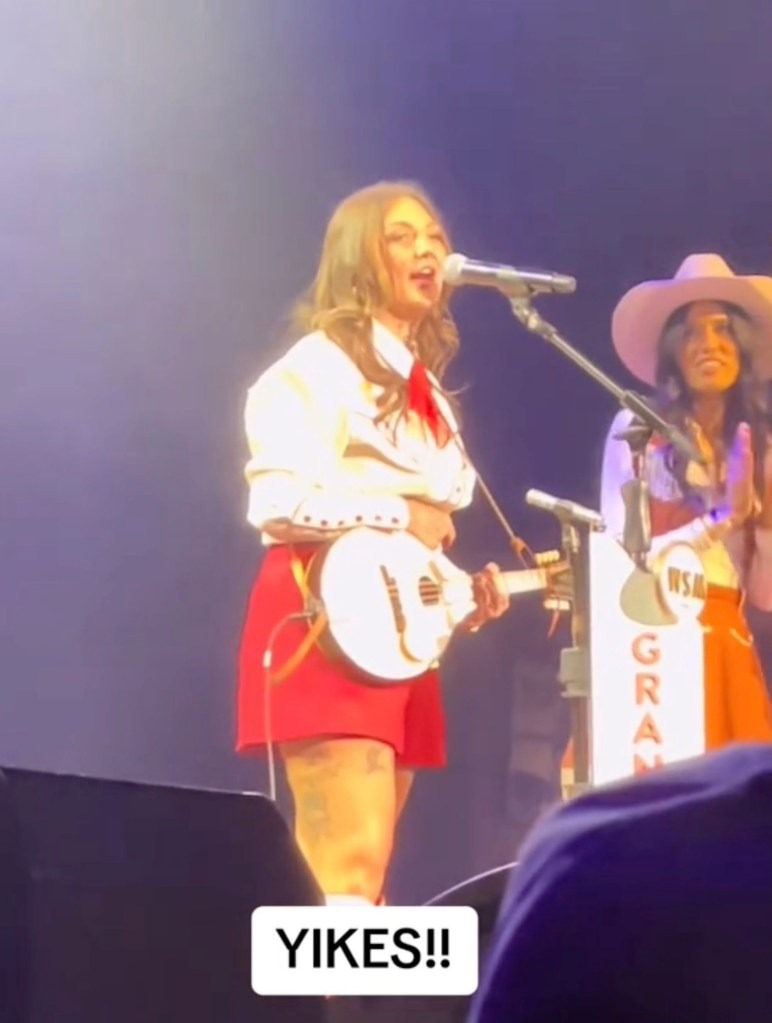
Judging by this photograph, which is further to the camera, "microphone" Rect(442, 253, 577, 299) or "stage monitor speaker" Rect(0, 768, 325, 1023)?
"microphone" Rect(442, 253, 577, 299)

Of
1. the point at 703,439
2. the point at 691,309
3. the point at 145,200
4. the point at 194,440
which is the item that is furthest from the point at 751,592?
the point at 145,200

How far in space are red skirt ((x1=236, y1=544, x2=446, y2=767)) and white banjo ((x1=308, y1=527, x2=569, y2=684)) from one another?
0.05ft

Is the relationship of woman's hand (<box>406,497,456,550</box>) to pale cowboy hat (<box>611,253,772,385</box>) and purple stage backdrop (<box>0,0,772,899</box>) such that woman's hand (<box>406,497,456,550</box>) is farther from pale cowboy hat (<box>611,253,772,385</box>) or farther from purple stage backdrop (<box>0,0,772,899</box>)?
pale cowboy hat (<box>611,253,772,385</box>)

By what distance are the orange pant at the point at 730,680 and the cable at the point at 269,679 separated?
0.24m

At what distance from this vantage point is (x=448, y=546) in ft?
3.57

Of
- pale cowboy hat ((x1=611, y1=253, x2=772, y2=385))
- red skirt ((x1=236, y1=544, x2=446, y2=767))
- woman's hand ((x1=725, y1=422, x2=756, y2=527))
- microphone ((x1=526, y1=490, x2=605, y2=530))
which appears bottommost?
red skirt ((x1=236, y1=544, x2=446, y2=767))

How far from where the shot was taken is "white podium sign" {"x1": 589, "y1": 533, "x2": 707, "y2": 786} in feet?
3.51

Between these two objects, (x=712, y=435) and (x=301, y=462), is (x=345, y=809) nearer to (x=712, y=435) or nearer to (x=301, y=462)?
(x=301, y=462)

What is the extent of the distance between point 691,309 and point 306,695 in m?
0.47

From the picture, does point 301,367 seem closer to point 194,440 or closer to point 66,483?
point 194,440

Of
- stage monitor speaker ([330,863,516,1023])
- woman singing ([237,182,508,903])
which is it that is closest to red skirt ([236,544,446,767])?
woman singing ([237,182,508,903])

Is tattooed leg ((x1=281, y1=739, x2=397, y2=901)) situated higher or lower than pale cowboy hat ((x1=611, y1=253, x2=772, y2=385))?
lower

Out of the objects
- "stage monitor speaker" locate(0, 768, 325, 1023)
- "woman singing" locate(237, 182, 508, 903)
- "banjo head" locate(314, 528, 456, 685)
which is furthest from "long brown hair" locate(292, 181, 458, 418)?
"stage monitor speaker" locate(0, 768, 325, 1023)

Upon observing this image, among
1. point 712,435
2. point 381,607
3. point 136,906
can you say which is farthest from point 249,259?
point 136,906
